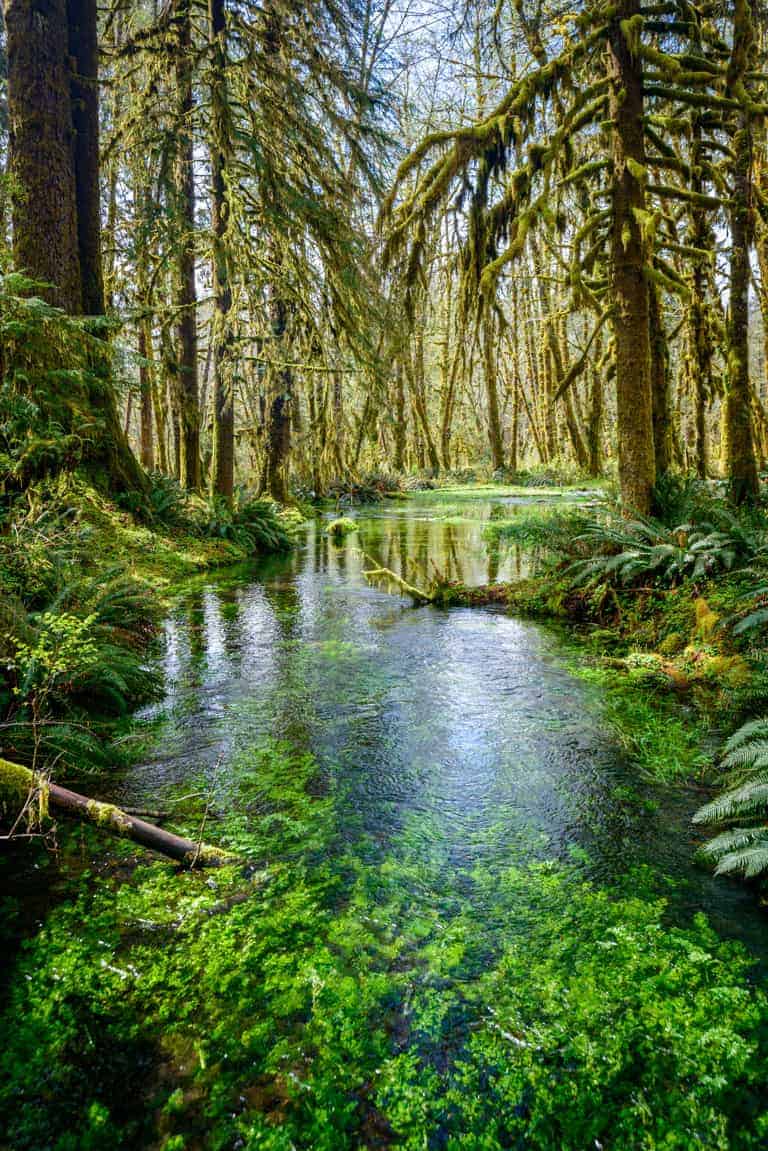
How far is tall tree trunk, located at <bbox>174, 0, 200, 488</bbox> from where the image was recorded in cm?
803

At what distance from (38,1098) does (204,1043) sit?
0.44 metres

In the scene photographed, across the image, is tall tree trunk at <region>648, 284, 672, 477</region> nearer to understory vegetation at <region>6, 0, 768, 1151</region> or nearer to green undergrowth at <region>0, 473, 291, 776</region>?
understory vegetation at <region>6, 0, 768, 1151</region>

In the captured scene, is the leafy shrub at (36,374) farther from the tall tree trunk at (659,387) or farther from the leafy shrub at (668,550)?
the tall tree trunk at (659,387)

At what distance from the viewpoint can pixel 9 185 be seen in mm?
5176

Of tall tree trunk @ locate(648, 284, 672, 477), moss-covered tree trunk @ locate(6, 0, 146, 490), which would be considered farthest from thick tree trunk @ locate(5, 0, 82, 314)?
tall tree trunk @ locate(648, 284, 672, 477)

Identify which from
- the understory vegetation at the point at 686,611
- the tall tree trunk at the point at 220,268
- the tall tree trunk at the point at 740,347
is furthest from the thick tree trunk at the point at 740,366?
the tall tree trunk at the point at 220,268

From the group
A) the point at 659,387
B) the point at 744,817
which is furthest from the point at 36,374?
the point at 659,387

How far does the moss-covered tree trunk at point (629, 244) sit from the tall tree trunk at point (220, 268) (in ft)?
12.1

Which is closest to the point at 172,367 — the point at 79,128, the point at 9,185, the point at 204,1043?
the point at 79,128

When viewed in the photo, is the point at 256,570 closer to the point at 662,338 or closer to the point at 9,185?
the point at 9,185

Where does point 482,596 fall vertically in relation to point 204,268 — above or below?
below

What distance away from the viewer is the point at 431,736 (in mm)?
4062

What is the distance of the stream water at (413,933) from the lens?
1696mm

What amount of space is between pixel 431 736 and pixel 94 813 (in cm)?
211
